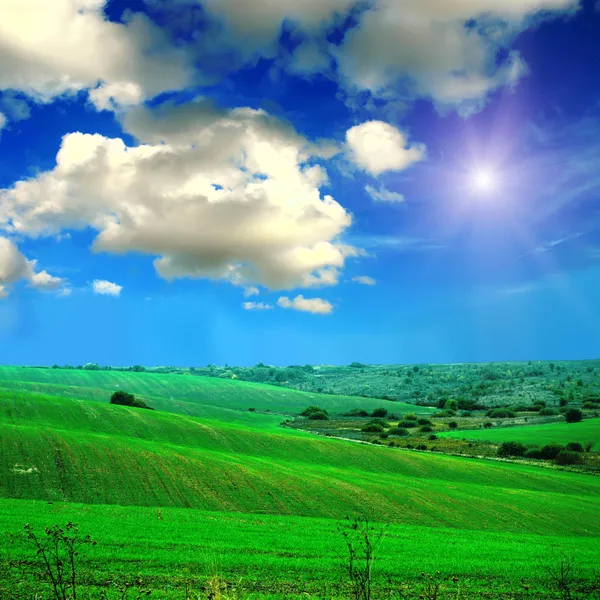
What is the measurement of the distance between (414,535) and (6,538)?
22.7 metres

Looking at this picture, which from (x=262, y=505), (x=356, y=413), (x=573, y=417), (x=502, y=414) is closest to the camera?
(x=262, y=505)

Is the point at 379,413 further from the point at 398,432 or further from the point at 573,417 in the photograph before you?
the point at 573,417

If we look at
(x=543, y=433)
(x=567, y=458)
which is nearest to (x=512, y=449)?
(x=567, y=458)

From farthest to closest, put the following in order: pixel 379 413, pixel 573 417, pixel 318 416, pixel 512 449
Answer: pixel 379 413 → pixel 318 416 → pixel 573 417 → pixel 512 449

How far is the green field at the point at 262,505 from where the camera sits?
69.8 ft

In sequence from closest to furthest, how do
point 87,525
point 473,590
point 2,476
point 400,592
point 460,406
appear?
point 400,592 < point 473,590 < point 87,525 < point 2,476 < point 460,406

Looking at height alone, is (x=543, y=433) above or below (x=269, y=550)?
above

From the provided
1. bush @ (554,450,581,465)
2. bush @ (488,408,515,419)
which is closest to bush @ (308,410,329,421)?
bush @ (488,408,515,419)

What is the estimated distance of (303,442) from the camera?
74250 mm

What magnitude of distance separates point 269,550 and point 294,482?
73.4ft

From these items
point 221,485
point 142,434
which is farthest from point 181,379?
point 221,485

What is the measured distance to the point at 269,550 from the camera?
25.1 m

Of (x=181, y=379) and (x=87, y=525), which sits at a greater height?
(x=181, y=379)

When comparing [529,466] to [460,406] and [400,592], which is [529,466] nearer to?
[400,592]
